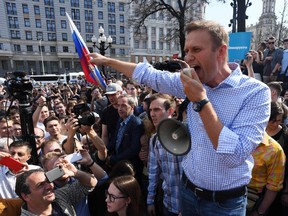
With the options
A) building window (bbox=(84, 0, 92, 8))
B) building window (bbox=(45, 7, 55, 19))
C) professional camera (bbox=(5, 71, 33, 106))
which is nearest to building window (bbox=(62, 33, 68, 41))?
building window (bbox=(45, 7, 55, 19))

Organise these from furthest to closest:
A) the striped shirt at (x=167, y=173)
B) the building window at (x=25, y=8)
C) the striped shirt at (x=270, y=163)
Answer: the building window at (x=25, y=8)
the striped shirt at (x=167, y=173)
the striped shirt at (x=270, y=163)

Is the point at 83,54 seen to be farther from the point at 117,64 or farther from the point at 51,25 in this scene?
the point at 51,25

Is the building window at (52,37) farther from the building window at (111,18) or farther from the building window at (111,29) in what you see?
the building window at (111,18)

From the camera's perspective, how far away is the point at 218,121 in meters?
1.13

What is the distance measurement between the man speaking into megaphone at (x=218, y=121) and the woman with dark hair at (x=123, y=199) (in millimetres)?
795

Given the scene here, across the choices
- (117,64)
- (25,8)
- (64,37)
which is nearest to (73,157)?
(117,64)

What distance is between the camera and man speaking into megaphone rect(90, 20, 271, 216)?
45.0 inches

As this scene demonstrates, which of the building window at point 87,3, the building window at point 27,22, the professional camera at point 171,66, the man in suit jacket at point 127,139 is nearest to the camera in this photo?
the professional camera at point 171,66

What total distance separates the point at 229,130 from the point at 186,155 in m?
0.57

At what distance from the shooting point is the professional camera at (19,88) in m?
2.56

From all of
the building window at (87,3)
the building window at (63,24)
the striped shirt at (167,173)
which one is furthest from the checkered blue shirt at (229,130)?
the building window at (87,3)

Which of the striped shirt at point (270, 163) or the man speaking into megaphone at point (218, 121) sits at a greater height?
the man speaking into megaphone at point (218, 121)

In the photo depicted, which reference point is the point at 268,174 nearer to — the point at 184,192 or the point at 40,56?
the point at 184,192

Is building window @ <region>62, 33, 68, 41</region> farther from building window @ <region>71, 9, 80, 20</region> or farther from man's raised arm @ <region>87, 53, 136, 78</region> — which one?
man's raised arm @ <region>87, 53, 136, 78</region>
